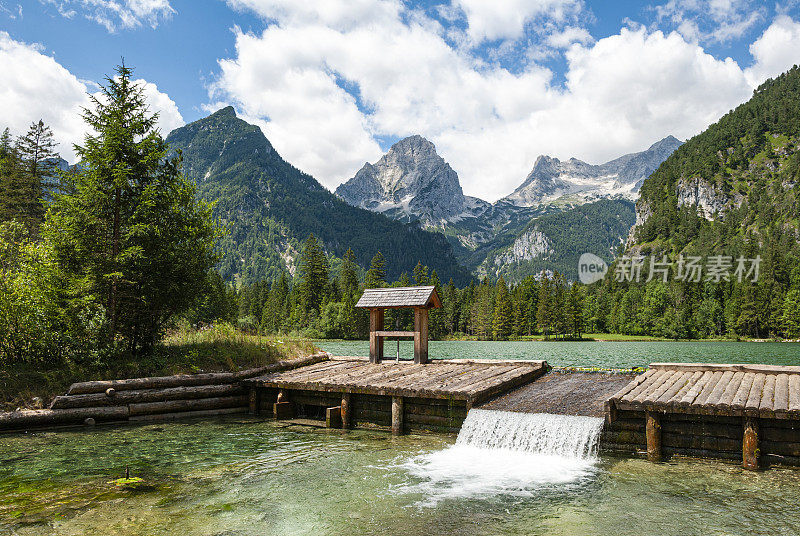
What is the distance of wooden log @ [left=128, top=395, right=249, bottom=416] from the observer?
56.1ft

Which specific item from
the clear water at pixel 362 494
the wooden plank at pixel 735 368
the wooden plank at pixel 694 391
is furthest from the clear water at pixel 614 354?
the clear water at pixel 362 494

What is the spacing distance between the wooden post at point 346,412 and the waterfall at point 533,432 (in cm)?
438

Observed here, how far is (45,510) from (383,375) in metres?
11.1

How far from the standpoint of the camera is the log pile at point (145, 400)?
15.4 m

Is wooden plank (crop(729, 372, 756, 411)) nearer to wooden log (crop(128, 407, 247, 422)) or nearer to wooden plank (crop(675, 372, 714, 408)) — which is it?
wooden plank (crop(675, 372, 714, 408))

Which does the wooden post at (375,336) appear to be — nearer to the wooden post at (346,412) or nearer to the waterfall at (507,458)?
the wooden post at (346,412)

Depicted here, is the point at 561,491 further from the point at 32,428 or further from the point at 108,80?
the point at 108,80

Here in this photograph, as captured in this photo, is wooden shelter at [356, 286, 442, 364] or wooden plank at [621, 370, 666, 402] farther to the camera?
wooden shelter at [356, 286, 442, 364]

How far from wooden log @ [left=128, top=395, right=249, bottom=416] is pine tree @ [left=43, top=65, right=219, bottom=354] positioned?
3.43 metres

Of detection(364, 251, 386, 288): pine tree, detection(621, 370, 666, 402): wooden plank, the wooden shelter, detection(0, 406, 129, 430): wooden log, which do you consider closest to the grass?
detection(0, 406, 129, 430): wooden log

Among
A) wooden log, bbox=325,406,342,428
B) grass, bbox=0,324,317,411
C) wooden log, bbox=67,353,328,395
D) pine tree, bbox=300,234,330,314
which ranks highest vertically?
pine tree, bbox=300,234,330,314

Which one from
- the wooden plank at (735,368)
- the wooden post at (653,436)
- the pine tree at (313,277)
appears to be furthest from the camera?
the pine tree at (313,277)

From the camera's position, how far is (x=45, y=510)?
27.7 ft

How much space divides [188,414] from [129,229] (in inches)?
299
